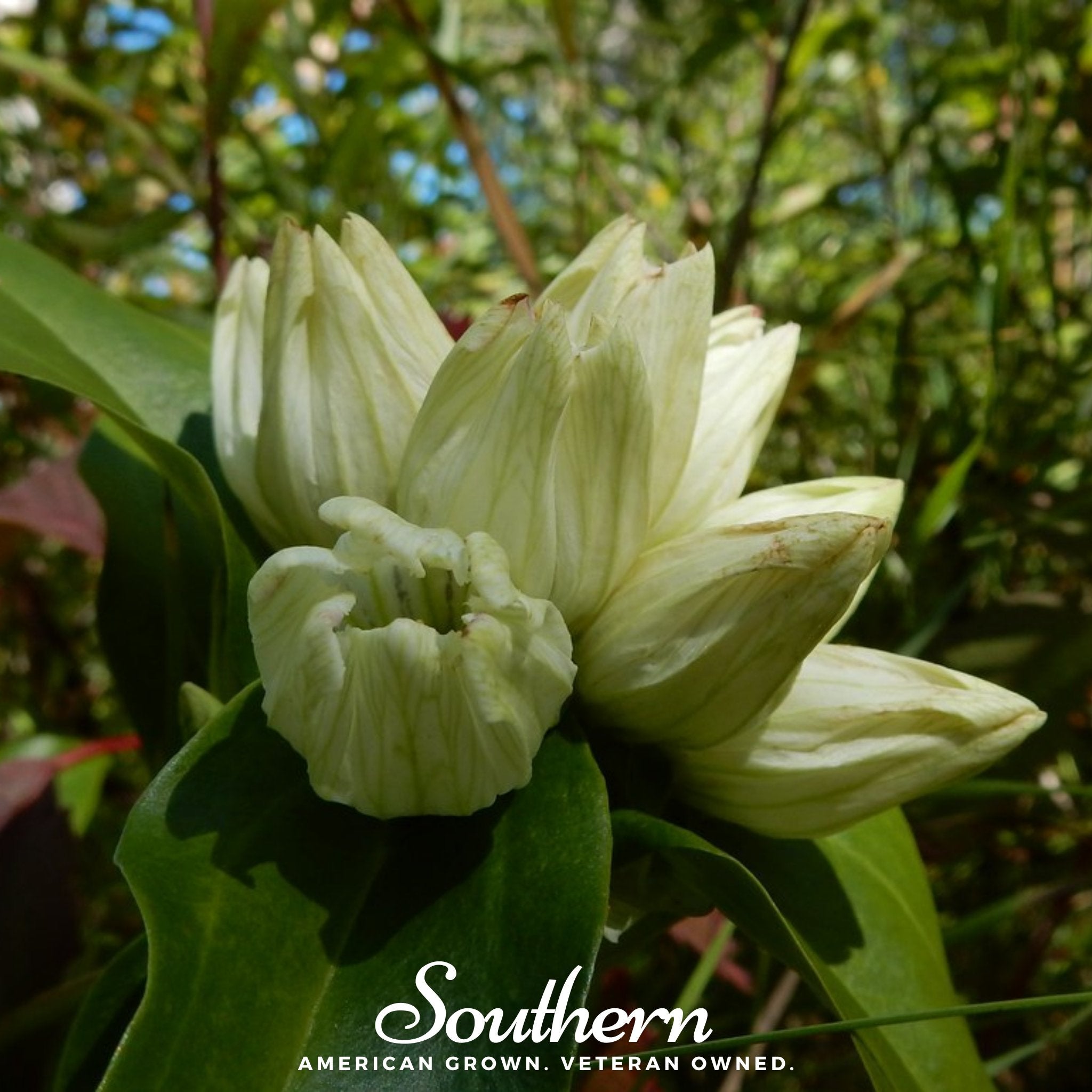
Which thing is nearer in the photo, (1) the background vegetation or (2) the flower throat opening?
(2) the flower throat opening

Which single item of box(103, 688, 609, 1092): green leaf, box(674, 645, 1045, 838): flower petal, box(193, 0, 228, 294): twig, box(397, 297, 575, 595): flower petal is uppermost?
box(193, 0, 228, 294): twig

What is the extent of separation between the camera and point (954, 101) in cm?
137

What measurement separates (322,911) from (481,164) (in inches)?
26.8

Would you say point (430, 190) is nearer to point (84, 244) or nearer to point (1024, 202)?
point (84, 244)

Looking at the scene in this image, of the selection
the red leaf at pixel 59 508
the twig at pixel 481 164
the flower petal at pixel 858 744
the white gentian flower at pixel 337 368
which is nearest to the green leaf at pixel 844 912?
the flower petal at pixel 858 744

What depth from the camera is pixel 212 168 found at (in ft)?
2.61

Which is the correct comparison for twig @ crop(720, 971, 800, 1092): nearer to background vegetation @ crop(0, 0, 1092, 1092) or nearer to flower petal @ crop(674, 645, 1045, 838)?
background vegetation @ crop(0, 0, 1092, 1092)

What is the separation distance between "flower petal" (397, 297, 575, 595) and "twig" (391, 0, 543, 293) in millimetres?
550

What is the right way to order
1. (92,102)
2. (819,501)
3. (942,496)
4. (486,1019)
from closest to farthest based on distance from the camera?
(486,1019)
(819,501)
(942,496)
(92,102)

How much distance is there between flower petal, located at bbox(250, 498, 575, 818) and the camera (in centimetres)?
36

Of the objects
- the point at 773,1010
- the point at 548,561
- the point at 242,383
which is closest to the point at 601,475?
the point at 548,561

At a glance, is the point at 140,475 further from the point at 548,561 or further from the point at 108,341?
the point at 548,561

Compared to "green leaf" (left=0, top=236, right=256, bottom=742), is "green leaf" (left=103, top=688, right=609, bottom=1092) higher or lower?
lower

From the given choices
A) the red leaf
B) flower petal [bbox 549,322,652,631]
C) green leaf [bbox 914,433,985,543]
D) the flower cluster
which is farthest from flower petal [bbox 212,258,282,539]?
green leaf [bbox 914,433,985,543]
